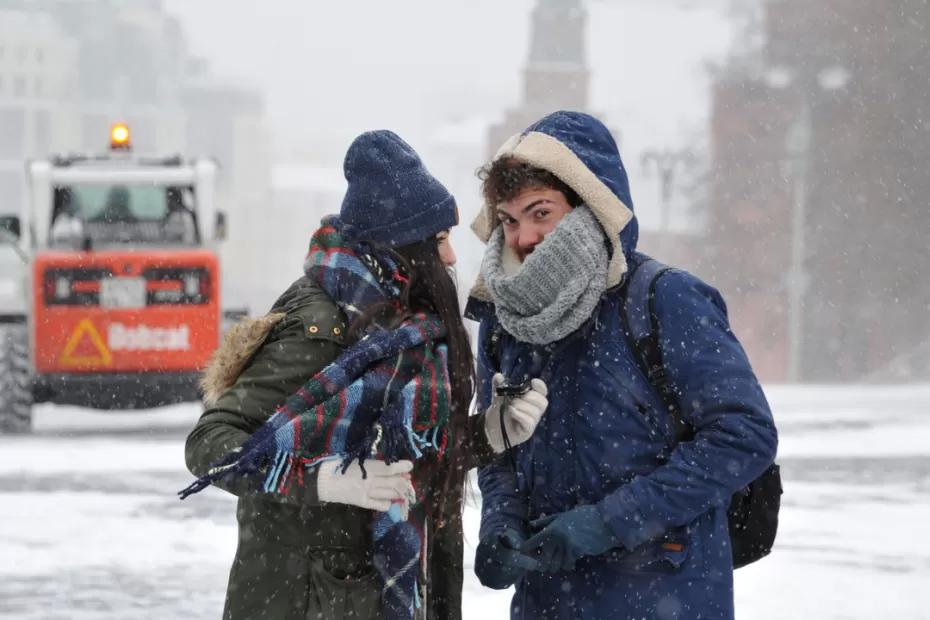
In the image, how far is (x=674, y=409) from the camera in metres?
2.91

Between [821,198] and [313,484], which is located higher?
[313,484]

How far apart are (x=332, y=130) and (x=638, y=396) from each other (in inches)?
5988

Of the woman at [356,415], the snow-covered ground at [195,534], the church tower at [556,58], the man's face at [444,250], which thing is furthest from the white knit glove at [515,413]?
the church tower at [556,58]

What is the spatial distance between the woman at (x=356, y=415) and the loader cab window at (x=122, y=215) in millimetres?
11558

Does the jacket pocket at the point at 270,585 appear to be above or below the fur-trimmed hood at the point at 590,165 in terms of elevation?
below

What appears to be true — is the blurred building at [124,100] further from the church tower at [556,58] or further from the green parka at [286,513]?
the green parka at [286,513]

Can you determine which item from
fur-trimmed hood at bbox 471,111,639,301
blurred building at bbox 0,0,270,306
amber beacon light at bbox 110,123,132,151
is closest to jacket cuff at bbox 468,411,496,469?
fur-trimmed hood at bbox 471,111,639,301

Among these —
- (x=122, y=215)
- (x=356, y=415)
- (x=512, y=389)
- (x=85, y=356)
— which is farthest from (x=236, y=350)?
(x=122, y=215)

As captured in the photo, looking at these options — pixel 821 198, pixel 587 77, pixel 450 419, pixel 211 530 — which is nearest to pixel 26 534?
pixel 211 530

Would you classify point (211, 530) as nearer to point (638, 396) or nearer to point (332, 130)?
point (638, 396)

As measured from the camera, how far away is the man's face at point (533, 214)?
298 cm

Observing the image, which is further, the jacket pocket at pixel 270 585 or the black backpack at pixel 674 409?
the black backpack at pixel 674 409

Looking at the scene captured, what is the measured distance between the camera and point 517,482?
3.10 m

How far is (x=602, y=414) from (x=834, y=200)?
41671mm
